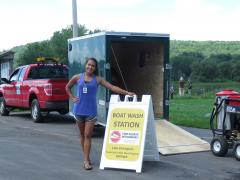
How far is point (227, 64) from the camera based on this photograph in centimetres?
7156

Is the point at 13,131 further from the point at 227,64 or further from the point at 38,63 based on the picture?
the point at 227,64

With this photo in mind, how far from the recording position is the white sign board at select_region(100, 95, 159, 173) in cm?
859

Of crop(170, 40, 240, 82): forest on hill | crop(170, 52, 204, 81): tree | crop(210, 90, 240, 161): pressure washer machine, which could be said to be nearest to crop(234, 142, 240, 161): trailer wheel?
crop(210, 90, 240, 161): pressure washer machine

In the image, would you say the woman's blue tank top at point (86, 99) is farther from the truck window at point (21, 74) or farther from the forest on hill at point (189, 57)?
the forest on hill at point (189, 57)

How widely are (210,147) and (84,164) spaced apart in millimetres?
3010

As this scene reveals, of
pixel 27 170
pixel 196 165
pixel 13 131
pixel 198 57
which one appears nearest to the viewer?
pixel 27 170

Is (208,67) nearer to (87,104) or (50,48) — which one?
(50,48)

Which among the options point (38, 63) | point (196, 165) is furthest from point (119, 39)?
point (38, 63)

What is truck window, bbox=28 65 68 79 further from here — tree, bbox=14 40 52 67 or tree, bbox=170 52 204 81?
tree, bbox=14 40 52 67

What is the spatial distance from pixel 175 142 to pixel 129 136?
2.47 m

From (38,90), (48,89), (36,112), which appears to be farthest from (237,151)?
(36,112)

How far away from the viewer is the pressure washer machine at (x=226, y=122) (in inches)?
388

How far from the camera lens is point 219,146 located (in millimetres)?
9969

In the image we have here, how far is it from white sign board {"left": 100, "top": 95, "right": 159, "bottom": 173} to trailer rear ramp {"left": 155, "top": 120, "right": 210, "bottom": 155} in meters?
1.29
